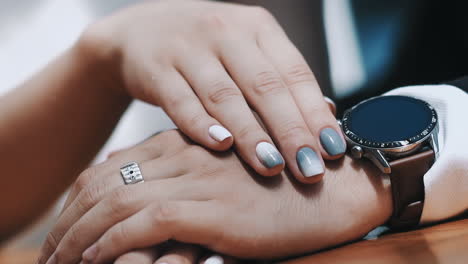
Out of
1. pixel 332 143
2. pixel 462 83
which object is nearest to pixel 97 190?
pixel 332 143

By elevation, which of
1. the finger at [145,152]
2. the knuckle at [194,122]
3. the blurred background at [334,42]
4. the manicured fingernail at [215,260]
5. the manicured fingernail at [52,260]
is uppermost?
the knuckle at [194,122]

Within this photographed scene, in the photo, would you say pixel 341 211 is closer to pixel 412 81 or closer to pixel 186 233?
pixel 186 233

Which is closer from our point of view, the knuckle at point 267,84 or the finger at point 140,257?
the finger at point 140,257

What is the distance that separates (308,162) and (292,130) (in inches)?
2.5

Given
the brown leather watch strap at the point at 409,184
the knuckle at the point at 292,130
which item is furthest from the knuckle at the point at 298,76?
the brown leather watch strap at the point at 409,184

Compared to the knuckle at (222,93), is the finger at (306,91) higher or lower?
lower

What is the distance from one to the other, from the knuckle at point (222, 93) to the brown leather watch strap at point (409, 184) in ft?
0.87

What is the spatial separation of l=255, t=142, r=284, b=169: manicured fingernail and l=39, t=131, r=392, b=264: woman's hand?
0.04 meters

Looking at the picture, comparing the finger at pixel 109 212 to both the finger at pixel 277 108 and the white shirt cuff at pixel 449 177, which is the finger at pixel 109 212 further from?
the white shirt cuff at pixel 449 177

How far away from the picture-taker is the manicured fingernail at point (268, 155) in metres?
0.73

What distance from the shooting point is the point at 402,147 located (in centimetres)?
73

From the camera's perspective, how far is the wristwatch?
732 millimetres

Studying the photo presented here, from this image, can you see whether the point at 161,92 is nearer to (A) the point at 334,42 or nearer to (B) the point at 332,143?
(B) the point at 332,143

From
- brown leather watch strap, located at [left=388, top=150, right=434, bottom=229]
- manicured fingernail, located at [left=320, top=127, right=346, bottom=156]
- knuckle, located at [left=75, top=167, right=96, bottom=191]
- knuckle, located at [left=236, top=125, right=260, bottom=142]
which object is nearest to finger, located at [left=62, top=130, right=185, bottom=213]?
knuckle, located at [left=75, top=167, right=96, bottom=191]
